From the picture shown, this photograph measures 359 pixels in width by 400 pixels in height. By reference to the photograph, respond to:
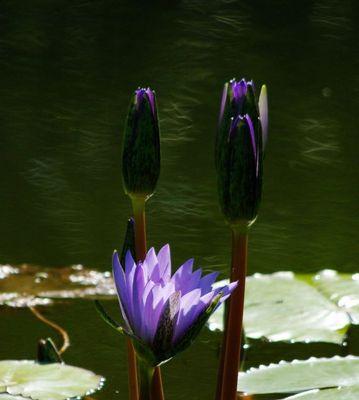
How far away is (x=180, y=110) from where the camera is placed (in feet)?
10.5

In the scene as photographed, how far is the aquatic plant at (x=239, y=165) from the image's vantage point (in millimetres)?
945

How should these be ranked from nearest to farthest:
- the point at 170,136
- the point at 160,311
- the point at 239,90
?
1. the point at 160,311
2. the point at 239,90
3. the point at 170,136

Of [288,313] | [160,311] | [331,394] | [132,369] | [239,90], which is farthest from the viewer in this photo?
[288,313]

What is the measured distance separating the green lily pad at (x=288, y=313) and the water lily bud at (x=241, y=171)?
62cm

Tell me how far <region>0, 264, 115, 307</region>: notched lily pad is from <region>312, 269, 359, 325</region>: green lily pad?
0.35 meters

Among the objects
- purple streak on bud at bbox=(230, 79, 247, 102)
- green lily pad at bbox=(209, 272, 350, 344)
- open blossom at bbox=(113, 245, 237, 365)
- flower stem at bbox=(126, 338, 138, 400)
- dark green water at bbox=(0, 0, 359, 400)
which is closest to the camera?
open blossom at bbox=(113, 245, 237, 365)

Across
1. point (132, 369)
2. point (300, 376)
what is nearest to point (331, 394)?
point (300, 376)

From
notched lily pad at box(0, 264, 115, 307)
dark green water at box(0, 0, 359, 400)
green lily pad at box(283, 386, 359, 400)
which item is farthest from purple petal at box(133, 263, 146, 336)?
notched lily pad at box(0, 264, 115, 307)

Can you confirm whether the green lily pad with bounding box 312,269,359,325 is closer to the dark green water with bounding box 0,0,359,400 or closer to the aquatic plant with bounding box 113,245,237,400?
the dark green water with bounding box 0,0,359,400

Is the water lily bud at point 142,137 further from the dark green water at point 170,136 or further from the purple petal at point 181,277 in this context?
the dark green water at point 170,136

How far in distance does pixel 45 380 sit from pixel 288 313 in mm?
435

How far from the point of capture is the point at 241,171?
37.3 inches

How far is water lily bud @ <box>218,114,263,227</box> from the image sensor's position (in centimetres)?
94

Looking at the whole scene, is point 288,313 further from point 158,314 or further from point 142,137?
point 158,314
